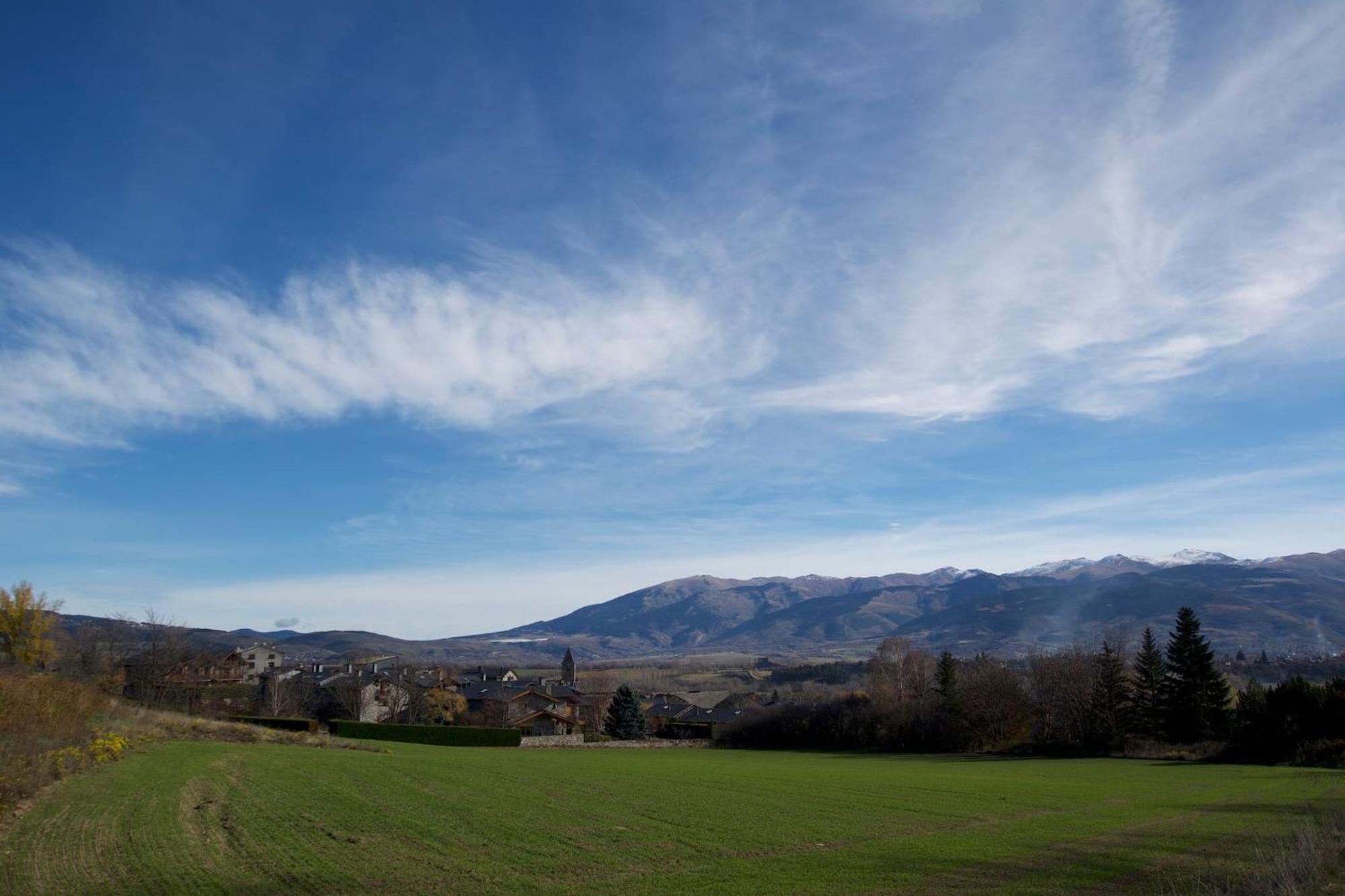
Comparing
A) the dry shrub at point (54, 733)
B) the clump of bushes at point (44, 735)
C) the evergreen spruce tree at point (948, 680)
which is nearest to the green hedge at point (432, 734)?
the dry shrub at point (54, 733)

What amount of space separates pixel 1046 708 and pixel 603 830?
6802 centimetres

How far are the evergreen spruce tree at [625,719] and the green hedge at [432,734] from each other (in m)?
18.2

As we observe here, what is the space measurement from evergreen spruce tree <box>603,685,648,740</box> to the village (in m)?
1.56

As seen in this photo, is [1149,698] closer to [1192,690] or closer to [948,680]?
[1192,690]

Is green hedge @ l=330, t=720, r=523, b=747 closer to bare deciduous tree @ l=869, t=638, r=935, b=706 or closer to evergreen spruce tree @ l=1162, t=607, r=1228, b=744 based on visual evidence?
bare deciduous tree @ l=869, t=638, r=935, b=706

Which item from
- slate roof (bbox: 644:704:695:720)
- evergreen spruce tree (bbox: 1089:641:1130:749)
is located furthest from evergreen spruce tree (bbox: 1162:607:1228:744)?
slate roof (bbox: 644:704:695:720)

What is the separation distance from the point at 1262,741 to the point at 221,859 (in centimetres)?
6736

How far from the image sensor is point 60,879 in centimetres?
1677

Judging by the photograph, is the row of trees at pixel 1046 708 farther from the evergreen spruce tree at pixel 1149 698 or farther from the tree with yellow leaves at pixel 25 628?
the tree with yellow leaves at pixel 25 628

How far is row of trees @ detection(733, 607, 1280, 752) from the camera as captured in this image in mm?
69625

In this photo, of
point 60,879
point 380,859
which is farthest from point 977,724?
point 60,879

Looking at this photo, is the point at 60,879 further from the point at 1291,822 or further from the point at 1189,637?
the point at 1189,637

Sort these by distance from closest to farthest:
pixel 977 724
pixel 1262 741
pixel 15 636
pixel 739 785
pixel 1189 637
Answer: pixel 739 785 → pixel 1262 741 → pixel 1189 637 → pixel 15 636 → pixel 977 724

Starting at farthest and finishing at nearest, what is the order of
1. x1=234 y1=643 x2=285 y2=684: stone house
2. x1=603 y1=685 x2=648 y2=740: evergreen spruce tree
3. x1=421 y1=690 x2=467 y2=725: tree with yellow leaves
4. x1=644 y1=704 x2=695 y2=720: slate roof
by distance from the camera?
x1=234 y1=643 x2=285 y2=684: stone house → x1=644 y1=704 x2=695 y2=720: slate roof → x1=421 y1=690 x2=467 y2=725: tree with yellow leaves → x1=603 y1=685 x2=648 y2=740: evergreen spruce tree
